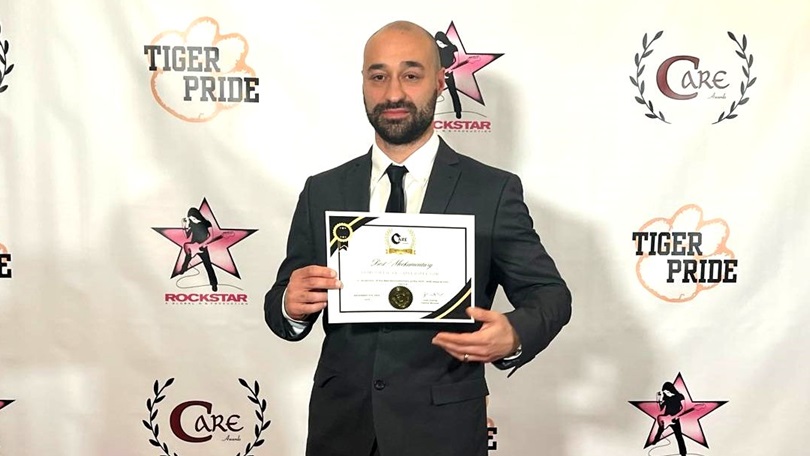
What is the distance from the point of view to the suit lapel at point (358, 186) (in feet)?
4.77

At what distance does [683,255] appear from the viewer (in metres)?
1.85

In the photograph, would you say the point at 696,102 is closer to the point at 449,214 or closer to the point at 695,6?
the point at 695,6

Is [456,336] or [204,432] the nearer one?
[456,336]

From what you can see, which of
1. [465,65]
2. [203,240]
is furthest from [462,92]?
[203,240]

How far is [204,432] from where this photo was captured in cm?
184

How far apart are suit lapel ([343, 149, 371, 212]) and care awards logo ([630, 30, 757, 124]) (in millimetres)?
832

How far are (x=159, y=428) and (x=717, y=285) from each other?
162 cm

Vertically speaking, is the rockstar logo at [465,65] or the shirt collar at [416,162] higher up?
the rockstar logo at [465,65]

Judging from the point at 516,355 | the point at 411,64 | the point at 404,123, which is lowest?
the point at 516,355

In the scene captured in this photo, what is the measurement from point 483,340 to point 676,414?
0.93 metres

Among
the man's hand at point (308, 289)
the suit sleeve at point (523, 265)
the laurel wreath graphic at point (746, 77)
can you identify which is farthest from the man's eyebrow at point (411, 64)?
the laurel wreath graphic at point (746, 77)

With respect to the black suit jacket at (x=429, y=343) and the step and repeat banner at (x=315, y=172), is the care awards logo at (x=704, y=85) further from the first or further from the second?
the black suit jacket at (x=429, y=343)

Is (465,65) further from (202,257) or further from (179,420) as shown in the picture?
(179,420)

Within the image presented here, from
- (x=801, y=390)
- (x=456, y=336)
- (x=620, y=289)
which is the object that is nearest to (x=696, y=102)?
(x=620, y=289)
